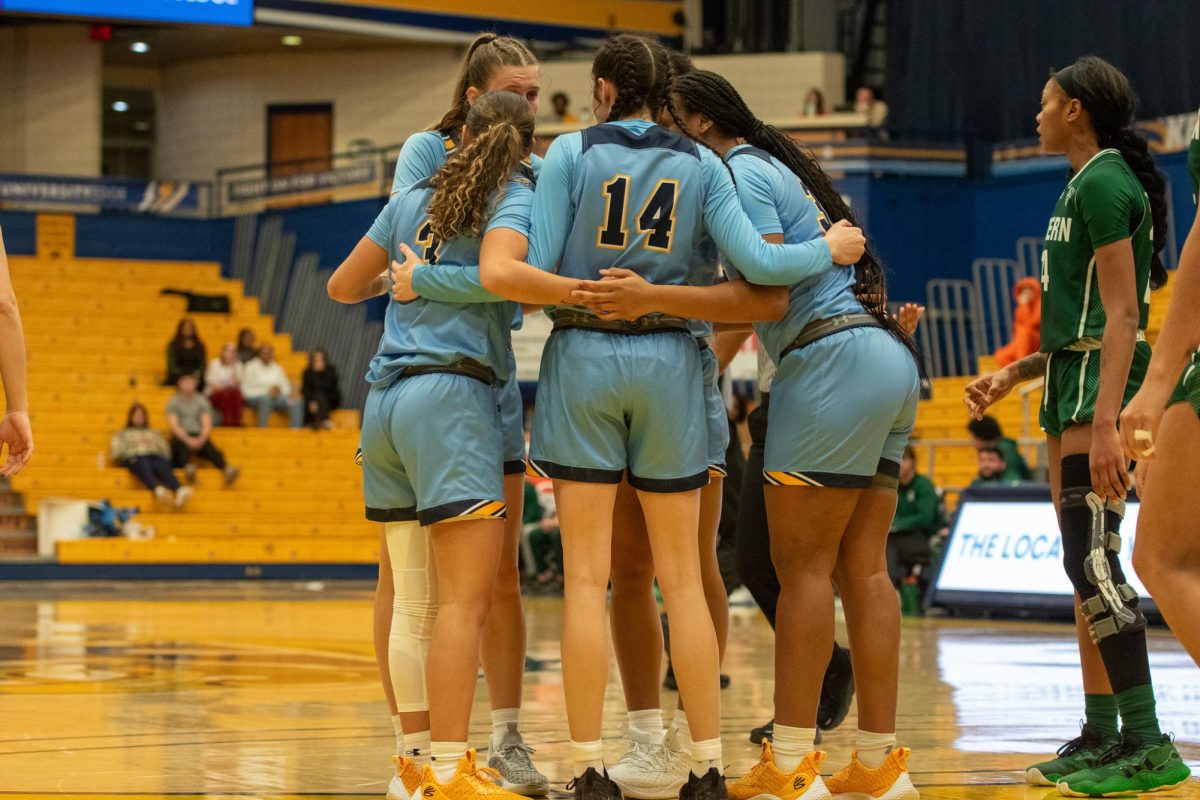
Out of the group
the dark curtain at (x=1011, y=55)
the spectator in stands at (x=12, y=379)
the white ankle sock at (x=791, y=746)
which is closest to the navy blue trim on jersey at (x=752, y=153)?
the white ankle sock at (x=791, y=746)

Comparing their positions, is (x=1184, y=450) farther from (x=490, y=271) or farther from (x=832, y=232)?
(x=490, y=271)

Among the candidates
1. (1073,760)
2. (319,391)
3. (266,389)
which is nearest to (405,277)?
(1073,760)

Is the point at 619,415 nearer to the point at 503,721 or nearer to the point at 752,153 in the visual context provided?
the point at 752,153

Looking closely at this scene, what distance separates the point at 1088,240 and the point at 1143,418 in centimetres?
138

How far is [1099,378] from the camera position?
177 inches

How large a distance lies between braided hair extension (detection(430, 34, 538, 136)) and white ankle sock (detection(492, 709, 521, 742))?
163cm

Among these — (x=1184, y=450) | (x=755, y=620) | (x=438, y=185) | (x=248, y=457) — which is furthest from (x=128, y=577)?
A: (x=1184, y=450)

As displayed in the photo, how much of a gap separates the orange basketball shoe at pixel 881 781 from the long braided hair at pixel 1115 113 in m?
1.61

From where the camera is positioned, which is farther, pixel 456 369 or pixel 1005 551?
pixel 1005 551

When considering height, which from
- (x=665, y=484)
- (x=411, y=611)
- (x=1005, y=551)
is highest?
(x=665, y=484)

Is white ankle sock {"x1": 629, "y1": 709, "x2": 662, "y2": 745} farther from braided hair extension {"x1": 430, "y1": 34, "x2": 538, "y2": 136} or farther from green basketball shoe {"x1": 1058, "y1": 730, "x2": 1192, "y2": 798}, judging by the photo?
braided hair extension {"x1": 430, "y1": 34, "x2": 538, "y2": 136}

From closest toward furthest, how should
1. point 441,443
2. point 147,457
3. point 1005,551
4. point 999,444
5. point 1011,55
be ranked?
point 441,443 → point 1005,551 → point 999,444 → point 147,457 → point 1011,55

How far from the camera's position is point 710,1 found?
26.3 meters

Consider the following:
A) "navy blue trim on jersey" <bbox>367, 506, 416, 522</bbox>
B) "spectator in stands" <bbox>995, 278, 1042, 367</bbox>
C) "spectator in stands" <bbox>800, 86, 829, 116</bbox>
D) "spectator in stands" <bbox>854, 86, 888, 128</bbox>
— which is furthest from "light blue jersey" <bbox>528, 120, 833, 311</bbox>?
"spectator in stands" <bbox>800, 86, 829, 116</bbox>
